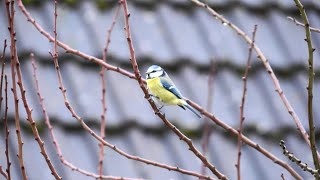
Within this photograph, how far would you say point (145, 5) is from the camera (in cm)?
316

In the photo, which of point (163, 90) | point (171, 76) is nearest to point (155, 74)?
point (163, 90)

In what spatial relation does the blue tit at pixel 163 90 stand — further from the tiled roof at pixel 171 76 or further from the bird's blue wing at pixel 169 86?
the tiled roof at pixel 171 76

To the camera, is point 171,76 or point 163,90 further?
point 171,76

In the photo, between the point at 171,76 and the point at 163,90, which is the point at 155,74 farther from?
the point at 171,76

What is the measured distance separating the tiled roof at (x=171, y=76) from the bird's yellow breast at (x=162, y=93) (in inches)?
12.5

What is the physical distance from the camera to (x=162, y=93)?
2303mm

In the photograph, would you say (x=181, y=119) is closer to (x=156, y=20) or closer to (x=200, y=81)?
(x=200, y=81)

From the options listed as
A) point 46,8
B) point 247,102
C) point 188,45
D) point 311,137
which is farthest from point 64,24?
point 311,137

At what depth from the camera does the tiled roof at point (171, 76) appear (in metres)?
2.56

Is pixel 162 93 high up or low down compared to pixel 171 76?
down

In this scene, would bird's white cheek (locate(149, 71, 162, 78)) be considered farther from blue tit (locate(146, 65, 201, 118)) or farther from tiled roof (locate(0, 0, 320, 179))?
tiled roof (locate(0, 0, 320, 179))

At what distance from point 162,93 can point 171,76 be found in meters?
0.64

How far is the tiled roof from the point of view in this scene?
8.40 feet

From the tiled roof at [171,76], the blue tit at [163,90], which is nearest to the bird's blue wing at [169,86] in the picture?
the blue tit at [163,90]
